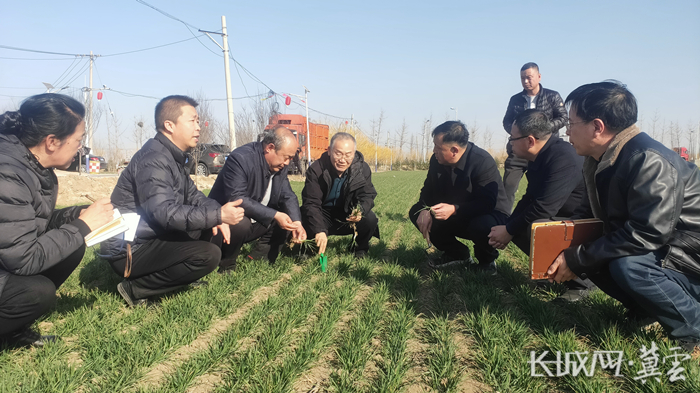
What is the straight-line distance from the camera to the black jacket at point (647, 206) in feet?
7.68

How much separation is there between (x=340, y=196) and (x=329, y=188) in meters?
0.20

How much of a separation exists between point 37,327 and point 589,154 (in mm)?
3990

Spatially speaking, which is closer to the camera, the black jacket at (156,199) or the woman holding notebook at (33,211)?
the woman holding notebook at (33,211)

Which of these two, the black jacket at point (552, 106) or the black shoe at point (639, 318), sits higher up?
the black jacket at point (552, 106)

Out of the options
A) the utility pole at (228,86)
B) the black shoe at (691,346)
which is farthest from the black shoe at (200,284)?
the utility pole at (228,86)

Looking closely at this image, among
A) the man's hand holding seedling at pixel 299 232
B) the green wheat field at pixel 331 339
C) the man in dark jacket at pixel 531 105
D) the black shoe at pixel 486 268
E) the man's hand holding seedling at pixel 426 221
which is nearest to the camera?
the green wheat field at pixel 331 339

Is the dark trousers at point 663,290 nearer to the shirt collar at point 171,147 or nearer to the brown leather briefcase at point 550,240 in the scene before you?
the brown leather briefcase at point 550,240

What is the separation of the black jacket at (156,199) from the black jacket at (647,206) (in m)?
2.75

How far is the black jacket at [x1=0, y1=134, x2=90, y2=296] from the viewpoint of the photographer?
91.0 inches

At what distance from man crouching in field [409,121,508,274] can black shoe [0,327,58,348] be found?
3337 millimetres

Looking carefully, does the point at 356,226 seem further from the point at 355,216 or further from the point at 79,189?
the point at 79,189

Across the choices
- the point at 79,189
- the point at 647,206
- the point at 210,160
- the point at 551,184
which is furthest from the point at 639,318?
the point at 210,160

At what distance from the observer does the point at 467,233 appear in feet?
14.8

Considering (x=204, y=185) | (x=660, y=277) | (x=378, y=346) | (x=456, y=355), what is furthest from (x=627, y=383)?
(x=204, y=185)
